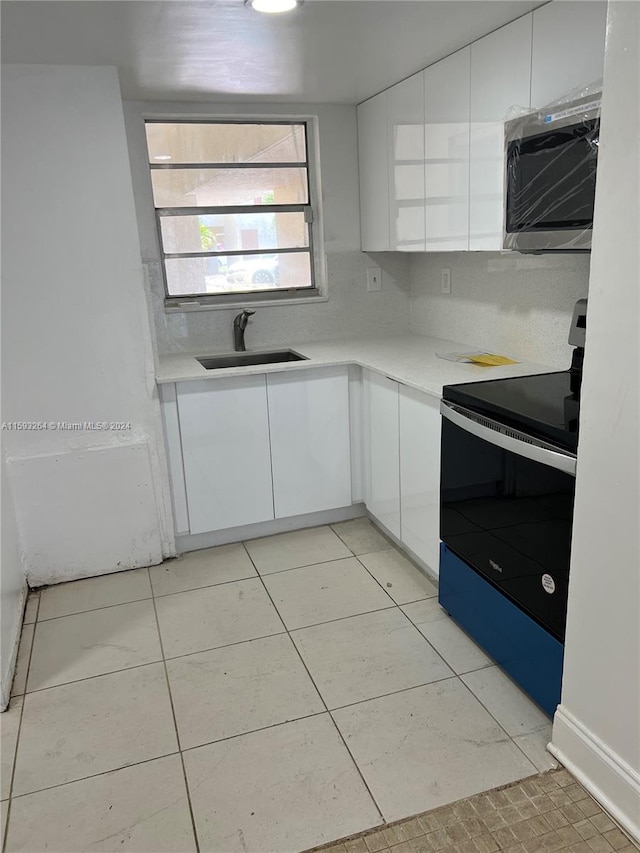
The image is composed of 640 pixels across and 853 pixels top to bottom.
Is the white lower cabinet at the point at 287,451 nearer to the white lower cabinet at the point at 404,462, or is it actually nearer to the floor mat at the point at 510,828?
the white lower cabinet at the point at 404,462

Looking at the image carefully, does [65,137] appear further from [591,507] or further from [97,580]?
[591,507]

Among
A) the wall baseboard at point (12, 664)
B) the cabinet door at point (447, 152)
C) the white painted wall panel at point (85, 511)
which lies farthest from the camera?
the white painted wall panel at point (85, 511)

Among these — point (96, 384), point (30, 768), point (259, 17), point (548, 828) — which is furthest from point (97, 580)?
point (259, 17)

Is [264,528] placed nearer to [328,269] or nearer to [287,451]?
[287,451]

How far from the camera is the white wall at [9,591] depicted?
2.08 metres

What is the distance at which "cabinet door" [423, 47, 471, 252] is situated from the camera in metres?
2.36

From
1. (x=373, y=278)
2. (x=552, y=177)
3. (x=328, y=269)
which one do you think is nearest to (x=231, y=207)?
(x=328, y=269)

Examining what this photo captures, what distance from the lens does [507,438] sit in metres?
1.86

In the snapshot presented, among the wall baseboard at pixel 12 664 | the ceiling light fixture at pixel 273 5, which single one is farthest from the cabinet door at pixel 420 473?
the wall baseboard at pixel 12 664

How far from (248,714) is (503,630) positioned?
2.77 ft

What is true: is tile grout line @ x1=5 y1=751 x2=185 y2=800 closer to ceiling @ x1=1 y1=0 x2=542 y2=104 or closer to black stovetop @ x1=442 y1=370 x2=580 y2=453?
black stovetop @ x1=442 y1=370 x2=580 y2=453

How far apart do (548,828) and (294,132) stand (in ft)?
10.4

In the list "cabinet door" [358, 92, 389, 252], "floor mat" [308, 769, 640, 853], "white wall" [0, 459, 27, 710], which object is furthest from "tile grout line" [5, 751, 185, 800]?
"cabinet door" [358, 92, 389, 252]

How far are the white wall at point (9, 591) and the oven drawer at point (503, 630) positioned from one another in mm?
1533
